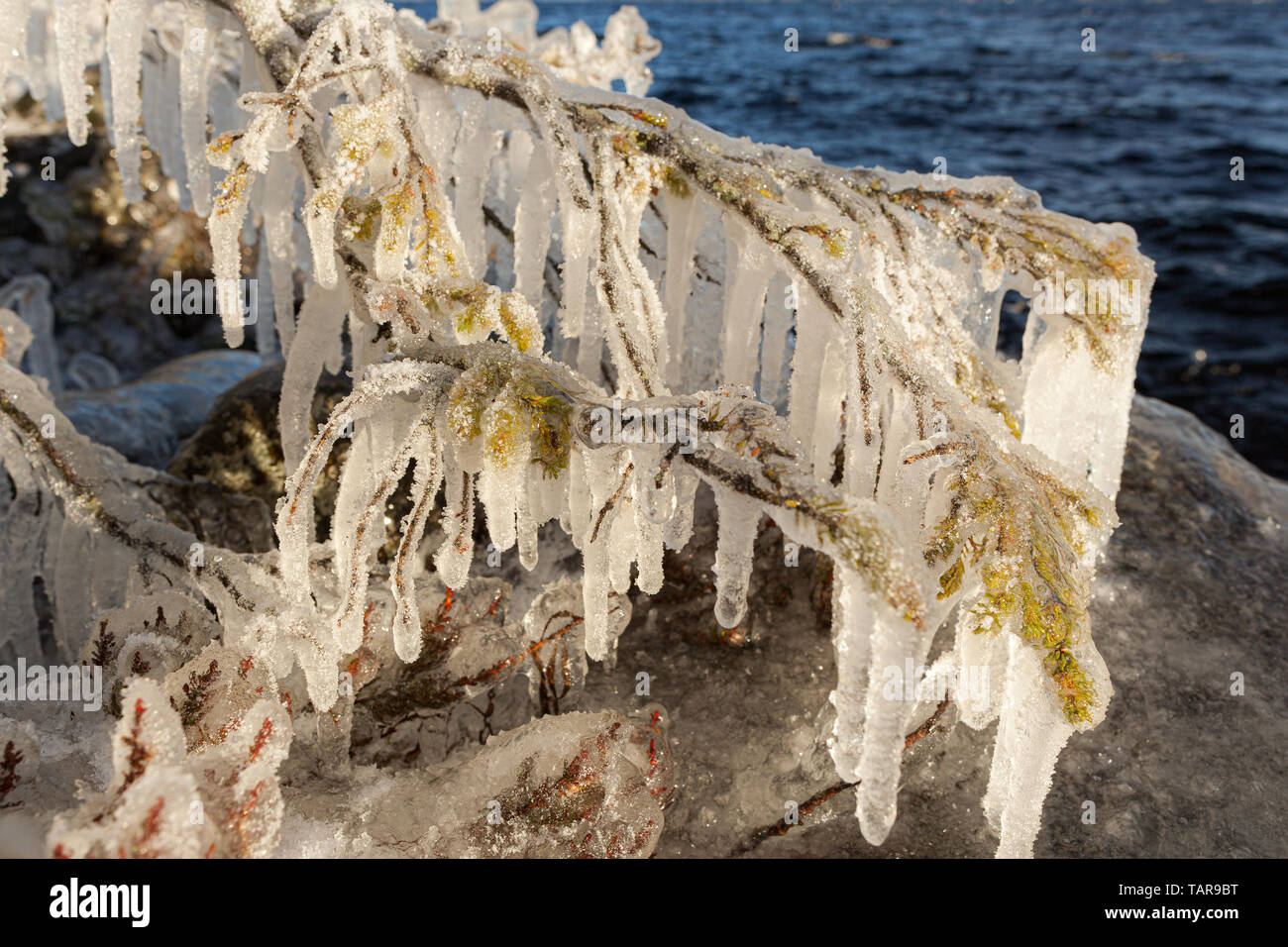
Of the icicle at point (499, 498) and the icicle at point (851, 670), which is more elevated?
the icicle at point (499, 498)

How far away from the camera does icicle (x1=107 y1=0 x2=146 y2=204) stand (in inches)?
104

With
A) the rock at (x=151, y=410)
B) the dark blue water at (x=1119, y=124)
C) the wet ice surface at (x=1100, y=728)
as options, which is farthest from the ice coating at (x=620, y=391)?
the dark blue water at (x=1119, y=124)

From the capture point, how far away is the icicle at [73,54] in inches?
103

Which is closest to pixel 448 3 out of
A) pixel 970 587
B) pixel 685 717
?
pixel 685 717

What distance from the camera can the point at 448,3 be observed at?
17.2 ft

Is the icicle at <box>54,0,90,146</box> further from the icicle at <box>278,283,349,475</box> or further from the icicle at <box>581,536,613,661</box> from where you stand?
the icicle at <box>581,536,613,661</box>

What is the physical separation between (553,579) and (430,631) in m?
0.86

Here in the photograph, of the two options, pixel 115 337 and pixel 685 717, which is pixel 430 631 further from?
pixel 115 337

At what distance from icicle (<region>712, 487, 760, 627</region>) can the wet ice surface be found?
1085 mm

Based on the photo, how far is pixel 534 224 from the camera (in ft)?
8.49

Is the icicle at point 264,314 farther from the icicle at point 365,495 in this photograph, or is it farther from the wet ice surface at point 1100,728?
the wet ice surface at point 1100,728

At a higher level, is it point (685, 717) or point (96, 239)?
point (96, 239)

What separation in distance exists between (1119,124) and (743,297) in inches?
693

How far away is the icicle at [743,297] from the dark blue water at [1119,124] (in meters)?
6.71
